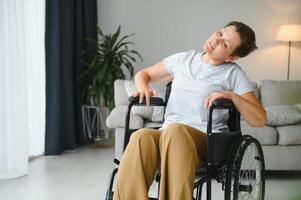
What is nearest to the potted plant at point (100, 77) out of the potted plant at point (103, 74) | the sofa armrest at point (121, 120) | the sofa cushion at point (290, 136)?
the potted plant at point (103, 74)

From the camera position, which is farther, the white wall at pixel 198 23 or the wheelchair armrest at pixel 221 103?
the white wall at pixel 198 23

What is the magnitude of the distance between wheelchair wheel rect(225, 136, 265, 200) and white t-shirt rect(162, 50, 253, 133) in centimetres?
15

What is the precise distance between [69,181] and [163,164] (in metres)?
1.54

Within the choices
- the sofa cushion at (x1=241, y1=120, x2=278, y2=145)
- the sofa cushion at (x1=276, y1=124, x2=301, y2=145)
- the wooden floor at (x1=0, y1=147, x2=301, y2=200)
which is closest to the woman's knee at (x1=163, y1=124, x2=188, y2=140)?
the wooden floor at (x1=0, y1=147, x2=301, y2=200)

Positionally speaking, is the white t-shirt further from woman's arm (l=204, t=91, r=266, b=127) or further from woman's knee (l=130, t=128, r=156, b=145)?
woman's knee (l=130, t=128, r=156, b=145)

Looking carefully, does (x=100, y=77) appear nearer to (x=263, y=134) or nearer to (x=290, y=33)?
(x=263, y=134)

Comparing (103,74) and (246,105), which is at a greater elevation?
(103,74)

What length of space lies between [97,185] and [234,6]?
260cm

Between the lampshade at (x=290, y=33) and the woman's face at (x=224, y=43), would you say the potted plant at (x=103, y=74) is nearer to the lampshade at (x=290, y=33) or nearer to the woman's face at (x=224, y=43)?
the lampshade at (x=290, y=33)

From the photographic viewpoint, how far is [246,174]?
6.03 feet

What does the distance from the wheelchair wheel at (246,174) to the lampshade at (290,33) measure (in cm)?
244

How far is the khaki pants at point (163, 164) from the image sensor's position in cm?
136

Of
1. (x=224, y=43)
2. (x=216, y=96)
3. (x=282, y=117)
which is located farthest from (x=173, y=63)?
(x=282, y=117)

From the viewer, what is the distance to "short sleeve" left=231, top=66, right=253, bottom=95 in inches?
63.6
